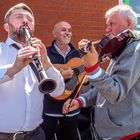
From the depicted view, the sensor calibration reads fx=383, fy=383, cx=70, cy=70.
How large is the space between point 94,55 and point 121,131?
1.79ft

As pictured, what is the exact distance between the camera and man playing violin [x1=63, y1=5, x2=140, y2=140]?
7.78ft

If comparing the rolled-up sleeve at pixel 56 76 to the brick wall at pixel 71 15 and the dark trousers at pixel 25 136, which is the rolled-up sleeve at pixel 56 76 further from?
the brick wall at pixel 71 15

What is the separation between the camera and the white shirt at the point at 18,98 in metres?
2.56

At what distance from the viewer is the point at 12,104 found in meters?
2.58

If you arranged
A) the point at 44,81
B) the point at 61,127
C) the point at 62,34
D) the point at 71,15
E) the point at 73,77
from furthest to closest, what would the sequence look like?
the point at 71,15, the point at 62,34, the point at 73,77, the point at 61,127, the point at 44,81

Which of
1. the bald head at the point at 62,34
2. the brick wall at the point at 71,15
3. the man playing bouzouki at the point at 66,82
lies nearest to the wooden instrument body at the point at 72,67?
the man playing bouzouki at the point at 66,82

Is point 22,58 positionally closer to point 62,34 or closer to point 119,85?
point 119,85

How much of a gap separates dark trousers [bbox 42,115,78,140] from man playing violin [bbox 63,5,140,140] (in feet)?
4.63

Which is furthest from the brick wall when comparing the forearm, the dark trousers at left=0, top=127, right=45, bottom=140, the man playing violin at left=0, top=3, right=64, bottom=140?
the forearm

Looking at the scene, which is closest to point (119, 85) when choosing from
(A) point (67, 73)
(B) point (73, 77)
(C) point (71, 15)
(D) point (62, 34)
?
(A) point (67, 73)

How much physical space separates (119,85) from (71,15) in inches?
132

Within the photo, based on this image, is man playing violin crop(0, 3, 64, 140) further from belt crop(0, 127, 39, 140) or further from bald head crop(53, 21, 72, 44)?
bald head crop(53, 21, 72, 44)

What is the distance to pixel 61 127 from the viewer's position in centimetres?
418

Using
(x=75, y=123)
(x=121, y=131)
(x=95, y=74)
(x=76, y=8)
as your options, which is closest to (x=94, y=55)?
(x=95, y=74)
